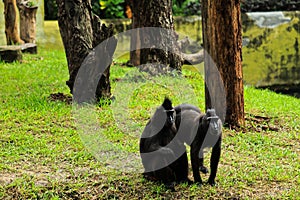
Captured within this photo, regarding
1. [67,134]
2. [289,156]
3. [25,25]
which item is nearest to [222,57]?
[289,156]

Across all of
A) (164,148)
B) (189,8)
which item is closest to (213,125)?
(164,148)

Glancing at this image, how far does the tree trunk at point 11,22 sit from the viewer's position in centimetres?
1329

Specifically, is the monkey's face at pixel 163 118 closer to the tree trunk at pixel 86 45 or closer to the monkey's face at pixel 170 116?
the monkey's face at pixel 170 116

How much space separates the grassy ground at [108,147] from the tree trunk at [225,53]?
0.40 m

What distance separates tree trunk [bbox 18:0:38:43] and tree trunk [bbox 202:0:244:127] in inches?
277

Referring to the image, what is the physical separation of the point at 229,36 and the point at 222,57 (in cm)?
32

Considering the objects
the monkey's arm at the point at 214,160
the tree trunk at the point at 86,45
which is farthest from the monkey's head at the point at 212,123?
the tree trunk at the point at 86,45

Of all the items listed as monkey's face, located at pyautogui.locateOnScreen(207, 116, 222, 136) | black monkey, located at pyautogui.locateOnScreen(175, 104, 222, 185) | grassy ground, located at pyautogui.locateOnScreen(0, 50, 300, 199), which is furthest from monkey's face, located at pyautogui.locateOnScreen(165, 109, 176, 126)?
grassy ground, located at pyautogui.locateOnScreen(0, 50, 300, 199)

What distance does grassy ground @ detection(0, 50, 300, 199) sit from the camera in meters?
5.56

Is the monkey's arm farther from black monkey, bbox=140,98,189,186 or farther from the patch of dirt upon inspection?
the patch of dirt

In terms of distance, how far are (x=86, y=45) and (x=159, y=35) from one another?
2136mm

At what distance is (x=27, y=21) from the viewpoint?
13938 mm

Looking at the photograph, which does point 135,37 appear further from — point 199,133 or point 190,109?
point 199,133

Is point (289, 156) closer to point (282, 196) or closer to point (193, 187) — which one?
point (282, 196)
